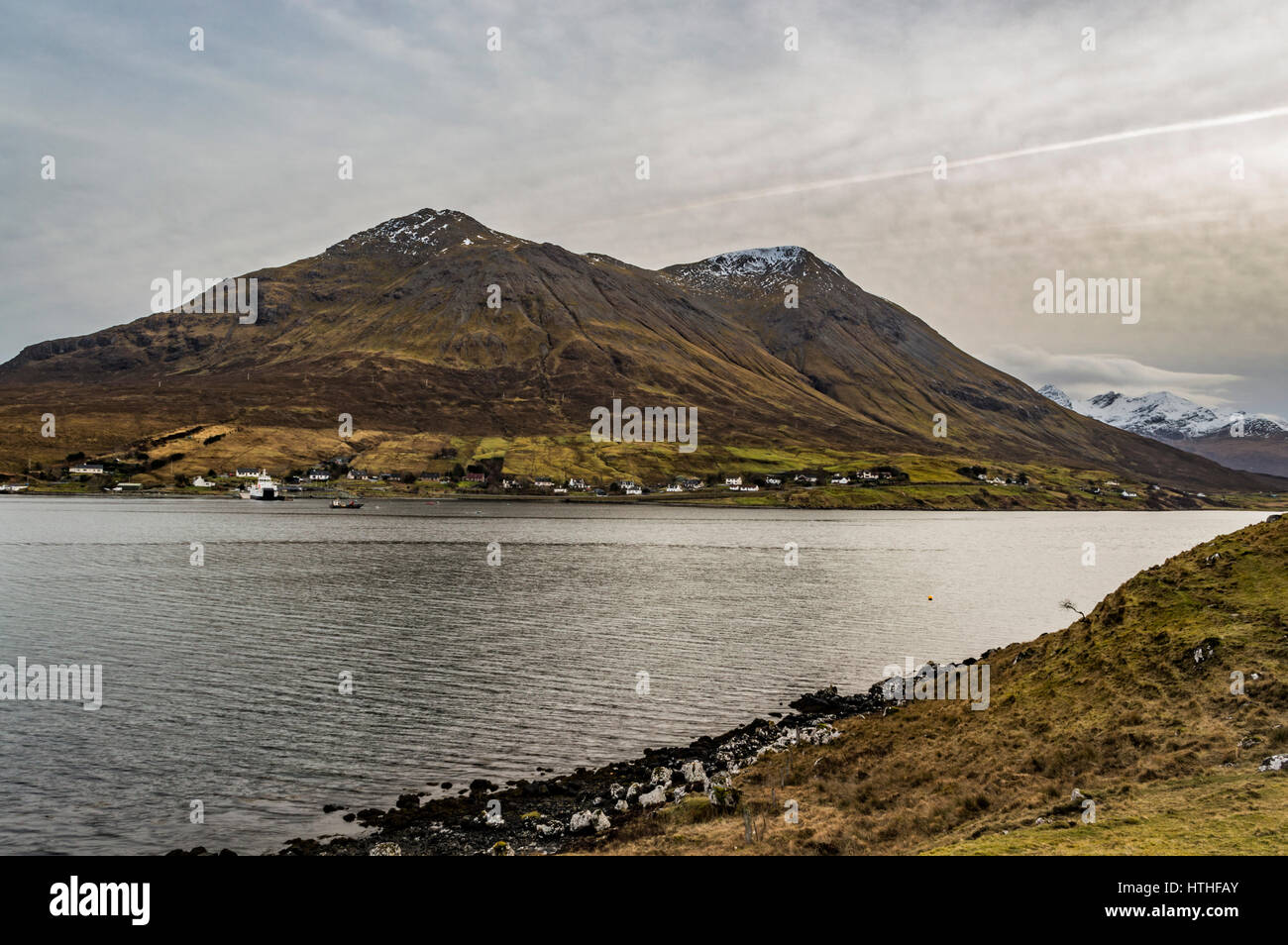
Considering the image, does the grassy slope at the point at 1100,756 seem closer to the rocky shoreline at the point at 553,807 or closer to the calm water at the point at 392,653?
the rocky shoreline at the point at 553,807

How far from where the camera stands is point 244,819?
28.7 m

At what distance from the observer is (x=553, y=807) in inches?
1180

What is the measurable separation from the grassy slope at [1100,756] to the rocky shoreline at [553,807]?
5.74 feet

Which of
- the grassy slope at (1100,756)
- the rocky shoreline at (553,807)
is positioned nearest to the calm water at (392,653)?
the rocky shoreline at (553,807)

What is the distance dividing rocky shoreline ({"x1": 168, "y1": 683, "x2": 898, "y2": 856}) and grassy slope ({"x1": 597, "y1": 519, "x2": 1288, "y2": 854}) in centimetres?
175

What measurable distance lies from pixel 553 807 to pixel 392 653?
100 feet

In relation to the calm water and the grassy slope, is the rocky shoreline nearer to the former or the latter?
the grassy slope

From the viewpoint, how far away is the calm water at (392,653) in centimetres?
3203

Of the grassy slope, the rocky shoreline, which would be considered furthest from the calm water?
the grassy slope

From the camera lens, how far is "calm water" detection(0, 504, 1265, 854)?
32031mm

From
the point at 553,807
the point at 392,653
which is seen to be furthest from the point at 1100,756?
the point at 392,653
